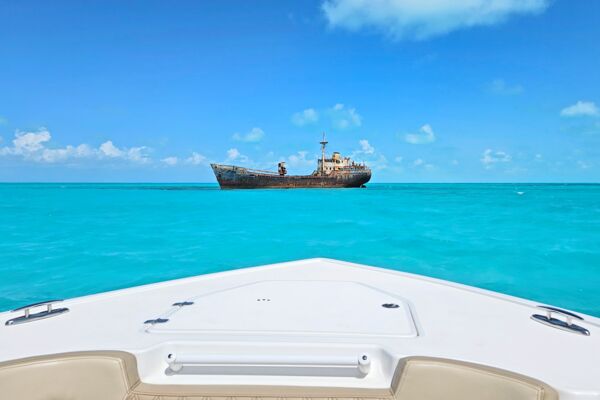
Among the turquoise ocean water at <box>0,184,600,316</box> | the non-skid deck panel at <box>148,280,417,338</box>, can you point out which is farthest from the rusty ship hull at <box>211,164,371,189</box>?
the non-skid deck panel at <box>148,280,417,338</box>

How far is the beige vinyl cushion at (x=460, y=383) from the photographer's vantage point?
1.28m

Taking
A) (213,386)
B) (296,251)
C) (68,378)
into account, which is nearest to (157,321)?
(68,378)

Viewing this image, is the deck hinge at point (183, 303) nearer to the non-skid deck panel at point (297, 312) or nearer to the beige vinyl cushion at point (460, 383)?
the non-skid deck panel at point (297, 312)

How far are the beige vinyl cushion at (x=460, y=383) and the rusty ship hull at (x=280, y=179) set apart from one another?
55.5 meters

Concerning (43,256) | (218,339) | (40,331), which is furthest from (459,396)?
(43,256)

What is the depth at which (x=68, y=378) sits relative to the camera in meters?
1.43

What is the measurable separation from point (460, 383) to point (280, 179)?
188 feet

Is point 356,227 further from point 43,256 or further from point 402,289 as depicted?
point 402,289

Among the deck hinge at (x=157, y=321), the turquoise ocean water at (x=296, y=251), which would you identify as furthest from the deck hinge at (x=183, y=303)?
the turquoise ocean water at (x=296, y=251)

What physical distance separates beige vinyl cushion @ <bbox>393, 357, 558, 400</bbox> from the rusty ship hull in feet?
182

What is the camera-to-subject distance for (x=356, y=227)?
16.3 metres

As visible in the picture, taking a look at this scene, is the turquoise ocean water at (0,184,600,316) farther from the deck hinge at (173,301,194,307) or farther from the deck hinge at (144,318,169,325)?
the deck hinge at (144,318,169,325)

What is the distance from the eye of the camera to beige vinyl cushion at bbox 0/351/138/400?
1382 millimetres

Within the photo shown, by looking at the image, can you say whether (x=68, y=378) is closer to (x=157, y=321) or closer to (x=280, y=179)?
(x=157, y=321)
